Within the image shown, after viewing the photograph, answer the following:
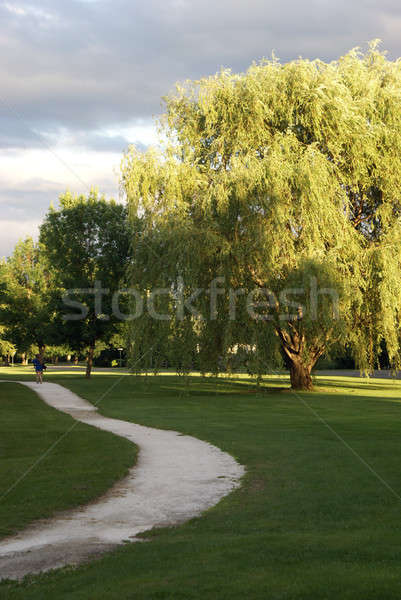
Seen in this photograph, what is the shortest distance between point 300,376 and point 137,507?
23317mm

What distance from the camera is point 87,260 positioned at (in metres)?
45.2

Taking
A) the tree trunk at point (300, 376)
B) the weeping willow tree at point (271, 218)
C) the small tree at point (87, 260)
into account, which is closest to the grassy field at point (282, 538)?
the weeping willow tree at point (271, 218)

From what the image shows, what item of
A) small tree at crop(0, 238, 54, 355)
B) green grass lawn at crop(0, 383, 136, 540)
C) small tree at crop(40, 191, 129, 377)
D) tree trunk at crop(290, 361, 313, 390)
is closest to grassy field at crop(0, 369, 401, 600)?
green grass lawn at crop(0, 383, 136, 540)

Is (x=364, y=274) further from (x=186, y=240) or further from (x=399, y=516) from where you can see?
(x=399, y=516)

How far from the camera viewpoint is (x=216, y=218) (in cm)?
2606

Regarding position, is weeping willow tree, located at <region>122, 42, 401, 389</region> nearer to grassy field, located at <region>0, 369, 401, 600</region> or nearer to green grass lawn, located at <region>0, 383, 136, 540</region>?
green grass lawn, located at <region>0, 383, 136, 540</region>

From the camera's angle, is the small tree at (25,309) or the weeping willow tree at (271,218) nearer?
the weeping willow tree at (271,218)

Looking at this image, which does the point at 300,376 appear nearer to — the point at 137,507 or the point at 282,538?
the point at 137,507

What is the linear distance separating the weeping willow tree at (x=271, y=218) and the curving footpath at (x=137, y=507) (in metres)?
11.5

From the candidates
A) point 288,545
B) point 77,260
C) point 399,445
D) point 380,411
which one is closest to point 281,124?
point 380,411

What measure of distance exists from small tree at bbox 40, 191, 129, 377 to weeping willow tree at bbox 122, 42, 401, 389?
53.8 feet

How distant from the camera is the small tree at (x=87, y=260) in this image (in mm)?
44000

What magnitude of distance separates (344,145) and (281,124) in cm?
283

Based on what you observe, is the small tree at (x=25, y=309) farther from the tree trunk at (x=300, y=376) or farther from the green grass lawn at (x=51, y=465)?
the green grass lawn at (x=51, y=465)
